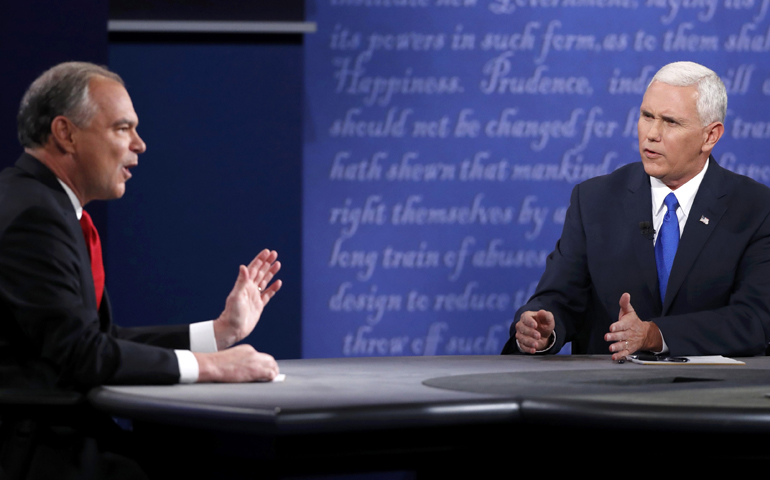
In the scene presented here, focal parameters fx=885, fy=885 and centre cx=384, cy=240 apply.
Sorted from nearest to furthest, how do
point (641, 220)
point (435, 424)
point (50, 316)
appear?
point (435, 424)
point (50, 316)
point (641, 220)

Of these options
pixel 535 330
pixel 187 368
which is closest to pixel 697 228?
pixel 535 330

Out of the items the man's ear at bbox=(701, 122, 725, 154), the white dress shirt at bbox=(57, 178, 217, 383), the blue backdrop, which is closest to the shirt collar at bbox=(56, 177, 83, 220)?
the white dress shirt at bbox=(57, 178, 217, 383)

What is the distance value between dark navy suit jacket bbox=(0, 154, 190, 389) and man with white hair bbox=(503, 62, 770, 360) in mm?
1146

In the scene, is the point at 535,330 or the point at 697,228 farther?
the point at 697,228

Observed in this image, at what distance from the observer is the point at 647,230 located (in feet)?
8.45

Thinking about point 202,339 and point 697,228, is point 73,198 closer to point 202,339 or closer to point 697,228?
point 202,339

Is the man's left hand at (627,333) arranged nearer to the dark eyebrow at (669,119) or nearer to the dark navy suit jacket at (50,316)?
the dark eyebrow at (669,119)

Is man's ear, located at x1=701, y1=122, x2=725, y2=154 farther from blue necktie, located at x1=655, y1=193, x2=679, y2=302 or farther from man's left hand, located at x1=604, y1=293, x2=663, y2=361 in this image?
man's left hand, located at x1=604, y1=293, x2=663, y2=361

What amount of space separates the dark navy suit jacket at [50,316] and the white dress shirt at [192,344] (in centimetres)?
2

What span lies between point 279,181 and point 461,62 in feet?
3.42

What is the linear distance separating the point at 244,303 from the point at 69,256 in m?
0.54

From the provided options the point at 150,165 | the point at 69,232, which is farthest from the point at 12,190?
the point at 150,165

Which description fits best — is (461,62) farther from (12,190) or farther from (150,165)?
(12,190)

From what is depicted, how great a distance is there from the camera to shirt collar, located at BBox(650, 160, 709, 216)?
A: 263 centimetres
